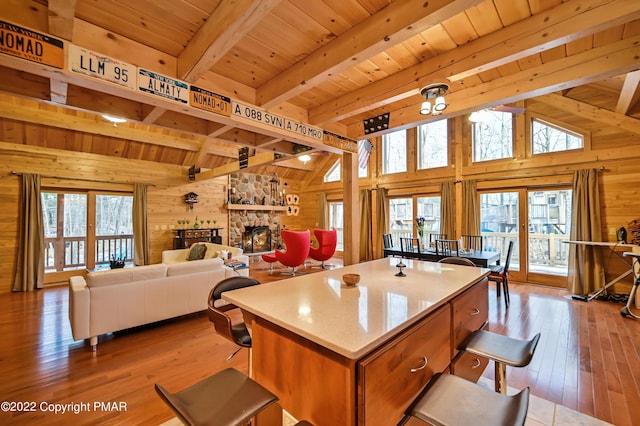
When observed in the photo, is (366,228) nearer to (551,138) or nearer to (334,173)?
(334,173)

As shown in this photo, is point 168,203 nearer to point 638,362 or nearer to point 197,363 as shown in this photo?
point 197,363

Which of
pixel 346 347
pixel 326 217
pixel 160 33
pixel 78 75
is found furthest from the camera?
pixel 326 217

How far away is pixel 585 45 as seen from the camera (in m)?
1.94

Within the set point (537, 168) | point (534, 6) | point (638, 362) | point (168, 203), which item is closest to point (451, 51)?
point (534, 6)

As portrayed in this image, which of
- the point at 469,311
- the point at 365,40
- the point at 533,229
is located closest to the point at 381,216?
the point at 533,229

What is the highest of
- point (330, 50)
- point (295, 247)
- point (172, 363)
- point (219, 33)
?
point (330, 50)

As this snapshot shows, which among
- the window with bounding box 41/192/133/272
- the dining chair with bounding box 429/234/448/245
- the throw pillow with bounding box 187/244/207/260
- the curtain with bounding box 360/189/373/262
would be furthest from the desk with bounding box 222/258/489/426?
the window with bounding box 41/192/133/272

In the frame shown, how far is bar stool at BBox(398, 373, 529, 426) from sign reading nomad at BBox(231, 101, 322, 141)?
7.71 feet

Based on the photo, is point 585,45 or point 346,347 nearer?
point 346,347

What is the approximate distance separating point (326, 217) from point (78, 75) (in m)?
8.08

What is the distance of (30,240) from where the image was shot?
5.20 m

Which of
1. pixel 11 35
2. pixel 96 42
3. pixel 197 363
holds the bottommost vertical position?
pixel 197 363

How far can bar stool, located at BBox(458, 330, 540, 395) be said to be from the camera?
141cm

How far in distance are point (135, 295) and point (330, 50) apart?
133 inches
